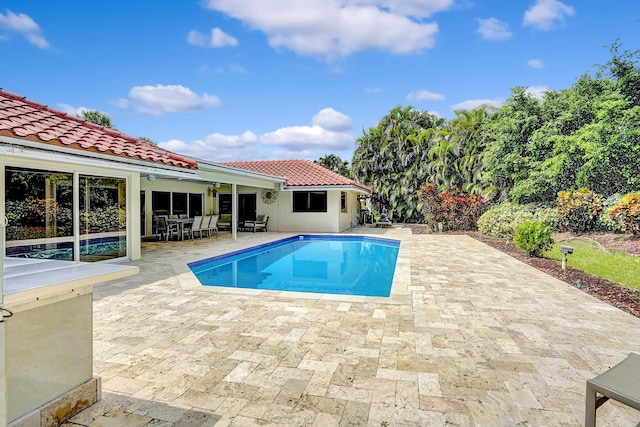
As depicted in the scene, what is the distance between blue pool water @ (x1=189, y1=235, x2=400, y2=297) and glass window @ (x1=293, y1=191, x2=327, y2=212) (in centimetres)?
336

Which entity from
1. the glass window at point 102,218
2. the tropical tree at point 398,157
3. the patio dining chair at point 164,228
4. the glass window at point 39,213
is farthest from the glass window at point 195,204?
the tropical tree at point 398,157

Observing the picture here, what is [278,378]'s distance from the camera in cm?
335

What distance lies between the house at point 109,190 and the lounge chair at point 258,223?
A: 1.71 feet

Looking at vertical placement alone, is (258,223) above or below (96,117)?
→ below

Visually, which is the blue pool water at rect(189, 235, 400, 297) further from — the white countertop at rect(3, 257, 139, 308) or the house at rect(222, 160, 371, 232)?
the white countertop at rect(3, 257, 139, 308)

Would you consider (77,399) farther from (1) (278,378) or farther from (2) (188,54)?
(2) (188,54)

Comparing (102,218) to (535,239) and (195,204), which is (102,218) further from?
(535,239)

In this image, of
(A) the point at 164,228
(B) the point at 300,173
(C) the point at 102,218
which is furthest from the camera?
(B) the point at 300,173

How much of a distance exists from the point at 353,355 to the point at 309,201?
1535 cm

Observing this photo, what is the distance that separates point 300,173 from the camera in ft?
66.7

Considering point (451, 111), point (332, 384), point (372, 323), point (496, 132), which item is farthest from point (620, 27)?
point (332, 384)

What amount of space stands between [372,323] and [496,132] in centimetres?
1845

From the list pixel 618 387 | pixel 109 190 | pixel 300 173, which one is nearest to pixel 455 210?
pixel 300 173

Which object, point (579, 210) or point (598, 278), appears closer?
point (598, 278)
